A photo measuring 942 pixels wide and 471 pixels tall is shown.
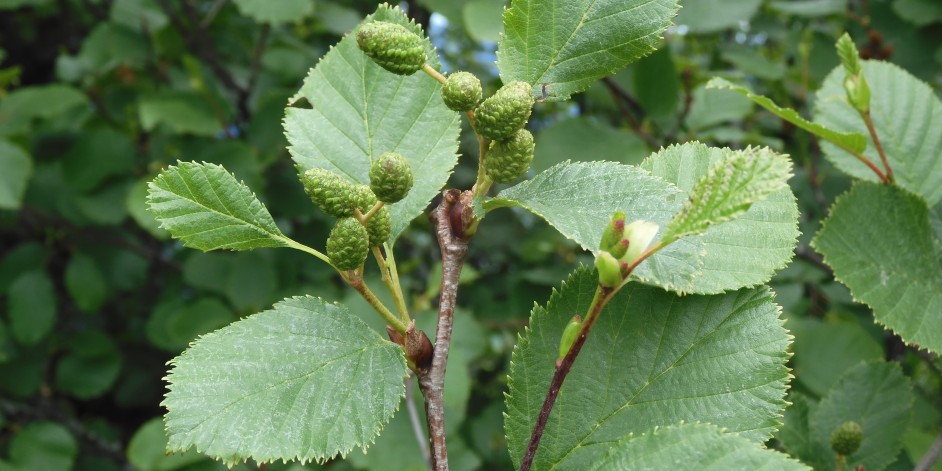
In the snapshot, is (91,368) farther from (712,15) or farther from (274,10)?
(712,15)

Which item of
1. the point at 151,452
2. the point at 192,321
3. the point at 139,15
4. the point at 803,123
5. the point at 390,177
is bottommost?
the point at 151,452

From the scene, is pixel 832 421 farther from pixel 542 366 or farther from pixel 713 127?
pixel 713 127

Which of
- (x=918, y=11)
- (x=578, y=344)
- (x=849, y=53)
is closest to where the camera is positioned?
(x=578, y=344)

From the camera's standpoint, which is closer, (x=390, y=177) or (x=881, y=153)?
(x=390, y=177)

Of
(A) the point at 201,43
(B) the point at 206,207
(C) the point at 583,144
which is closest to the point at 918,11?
(C) the point at 583,144

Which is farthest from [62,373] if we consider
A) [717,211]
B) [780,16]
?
[780,16]

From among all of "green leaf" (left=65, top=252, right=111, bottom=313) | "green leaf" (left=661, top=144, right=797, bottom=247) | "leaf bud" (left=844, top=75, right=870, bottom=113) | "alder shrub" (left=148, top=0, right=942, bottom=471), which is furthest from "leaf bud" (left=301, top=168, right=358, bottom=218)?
"green leaf" (left=65, top=252, right=111, bottom=313)

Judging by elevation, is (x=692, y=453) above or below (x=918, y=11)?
below
